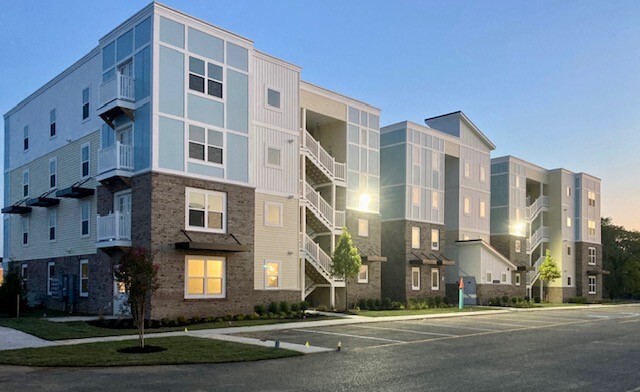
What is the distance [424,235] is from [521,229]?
1540 centimetres

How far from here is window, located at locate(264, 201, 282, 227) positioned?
29.2m

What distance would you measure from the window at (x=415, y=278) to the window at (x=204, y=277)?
17524 mm

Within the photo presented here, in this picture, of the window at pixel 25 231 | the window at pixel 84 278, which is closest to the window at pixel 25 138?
the window at pixel 25 231

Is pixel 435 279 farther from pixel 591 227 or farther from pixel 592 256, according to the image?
pixel 591 227

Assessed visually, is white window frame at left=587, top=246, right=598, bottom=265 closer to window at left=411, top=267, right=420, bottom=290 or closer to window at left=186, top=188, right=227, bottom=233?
window at left=411, top=267, right=420, bottom=290

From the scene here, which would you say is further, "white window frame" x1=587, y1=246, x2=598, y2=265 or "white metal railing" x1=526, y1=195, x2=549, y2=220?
"white window frame" x1=587, y1=246, x2=598, y2=265

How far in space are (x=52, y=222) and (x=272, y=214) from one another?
12.3 meters

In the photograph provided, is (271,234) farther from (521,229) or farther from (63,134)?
(521,229)

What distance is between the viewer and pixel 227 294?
85.5 feet

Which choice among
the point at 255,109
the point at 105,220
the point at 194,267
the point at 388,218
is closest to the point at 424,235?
the point at 388,218

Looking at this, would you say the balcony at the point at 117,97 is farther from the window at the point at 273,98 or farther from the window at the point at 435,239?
the window at the point at 435,239

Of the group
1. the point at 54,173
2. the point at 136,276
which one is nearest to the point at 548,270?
the point at 54,173

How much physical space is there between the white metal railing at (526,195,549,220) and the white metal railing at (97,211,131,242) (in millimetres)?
40582

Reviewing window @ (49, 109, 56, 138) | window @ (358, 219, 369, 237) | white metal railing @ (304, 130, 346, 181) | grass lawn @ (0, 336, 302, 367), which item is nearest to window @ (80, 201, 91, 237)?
window @ (49, 109, 56, 138)
